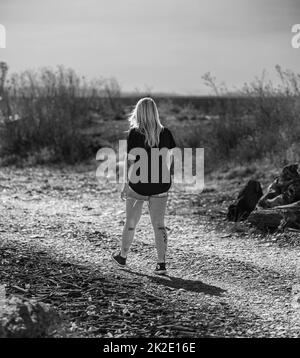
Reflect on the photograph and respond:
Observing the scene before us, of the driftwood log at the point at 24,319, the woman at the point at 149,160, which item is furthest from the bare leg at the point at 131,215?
the driftwood log at the point at 24,319

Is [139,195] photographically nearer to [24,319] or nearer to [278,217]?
[24,319]

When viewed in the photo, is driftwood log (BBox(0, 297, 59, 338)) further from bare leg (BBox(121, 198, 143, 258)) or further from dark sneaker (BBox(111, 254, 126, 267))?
dark sneaker (BBox(111, 254, 126, 267))

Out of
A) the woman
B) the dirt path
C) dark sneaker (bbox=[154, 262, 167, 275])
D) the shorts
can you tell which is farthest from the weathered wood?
the shorts

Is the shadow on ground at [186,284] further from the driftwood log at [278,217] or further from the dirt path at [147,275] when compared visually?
the driftwood log at [278,217]

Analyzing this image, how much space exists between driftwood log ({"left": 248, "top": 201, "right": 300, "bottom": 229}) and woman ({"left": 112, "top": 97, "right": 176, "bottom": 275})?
10.1 ft

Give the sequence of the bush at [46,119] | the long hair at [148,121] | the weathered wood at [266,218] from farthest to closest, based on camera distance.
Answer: the bush at [46,119] < the weathered wood at [266,218] < the long hair at [148,121]

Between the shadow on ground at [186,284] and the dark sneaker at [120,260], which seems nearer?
the shadow on ground at [186,284]

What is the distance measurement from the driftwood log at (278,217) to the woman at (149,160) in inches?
121

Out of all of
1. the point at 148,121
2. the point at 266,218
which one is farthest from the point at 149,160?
the point at 266,218

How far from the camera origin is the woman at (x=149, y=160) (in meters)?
7.32

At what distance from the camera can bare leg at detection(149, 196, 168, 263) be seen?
24.8 feet
